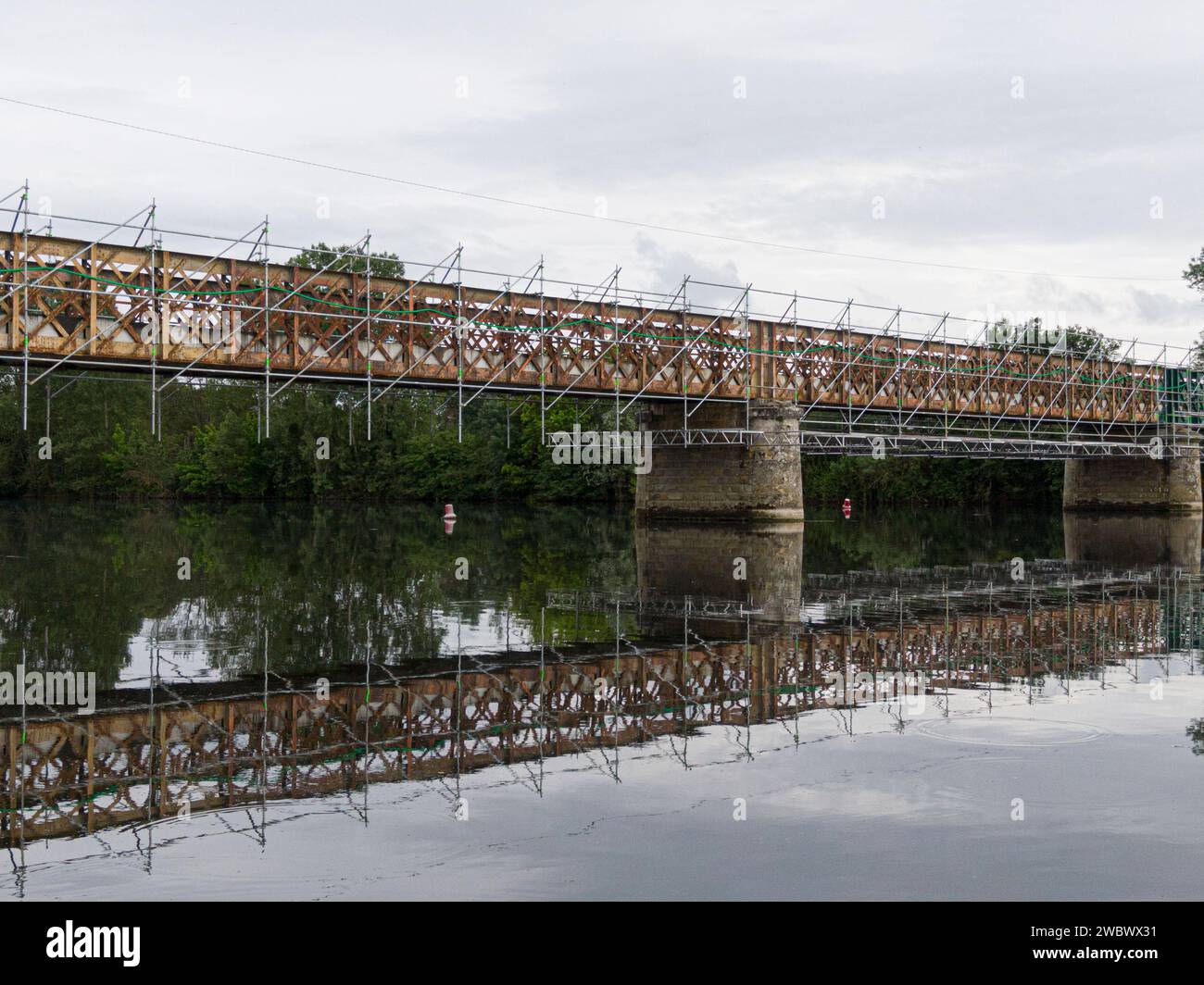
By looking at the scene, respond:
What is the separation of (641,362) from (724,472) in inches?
214

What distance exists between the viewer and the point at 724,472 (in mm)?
48594

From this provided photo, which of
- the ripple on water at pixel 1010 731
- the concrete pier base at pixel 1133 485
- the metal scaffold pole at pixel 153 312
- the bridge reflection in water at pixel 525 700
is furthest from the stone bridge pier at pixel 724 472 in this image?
the ripple on water at pixel 1010 731

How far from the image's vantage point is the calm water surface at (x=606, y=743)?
24.0ft

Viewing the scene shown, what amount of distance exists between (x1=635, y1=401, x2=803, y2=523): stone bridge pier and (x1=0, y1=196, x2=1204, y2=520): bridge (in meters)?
0.08

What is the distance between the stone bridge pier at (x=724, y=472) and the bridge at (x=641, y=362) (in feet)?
0.25

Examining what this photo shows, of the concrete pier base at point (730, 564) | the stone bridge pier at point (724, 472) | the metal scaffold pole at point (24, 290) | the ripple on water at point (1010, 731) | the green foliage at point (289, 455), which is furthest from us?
the green foliage at point (289, 455)

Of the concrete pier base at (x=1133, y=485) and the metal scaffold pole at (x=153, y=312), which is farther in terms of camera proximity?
the concrete pier base at (x=1133, y=485)

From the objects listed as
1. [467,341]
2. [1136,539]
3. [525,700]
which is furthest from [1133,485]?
[525,700]

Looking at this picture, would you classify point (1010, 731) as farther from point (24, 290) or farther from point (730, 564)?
point (24, 290)

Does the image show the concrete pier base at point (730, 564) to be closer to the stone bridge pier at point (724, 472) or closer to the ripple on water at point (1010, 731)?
the stone bridge pier at point (724, 472)

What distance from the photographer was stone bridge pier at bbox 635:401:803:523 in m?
47.5

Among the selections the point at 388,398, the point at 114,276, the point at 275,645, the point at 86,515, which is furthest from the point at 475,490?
the point at 275,645
